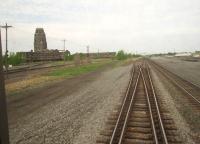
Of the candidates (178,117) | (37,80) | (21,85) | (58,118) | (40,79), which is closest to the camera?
(178,117)

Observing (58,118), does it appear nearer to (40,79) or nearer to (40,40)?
(40,79)

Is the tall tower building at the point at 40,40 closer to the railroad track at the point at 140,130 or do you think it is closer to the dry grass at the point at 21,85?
the dry grass at the point at 21,85

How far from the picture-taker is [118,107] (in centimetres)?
1530

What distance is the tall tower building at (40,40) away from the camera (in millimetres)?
170125

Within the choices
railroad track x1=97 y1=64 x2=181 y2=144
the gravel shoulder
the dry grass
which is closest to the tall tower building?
the dry grass

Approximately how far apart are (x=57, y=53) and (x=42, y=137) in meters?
132

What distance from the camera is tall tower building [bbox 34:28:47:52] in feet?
558

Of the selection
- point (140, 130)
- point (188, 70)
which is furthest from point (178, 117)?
point (188, 70)

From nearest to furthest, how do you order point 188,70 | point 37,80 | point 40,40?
1. point 37,80
2. point 188,70
3. point 40,40

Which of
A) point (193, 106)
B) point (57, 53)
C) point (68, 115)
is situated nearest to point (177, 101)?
point (193, 106)

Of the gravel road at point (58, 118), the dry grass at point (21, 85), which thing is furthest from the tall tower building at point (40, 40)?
the gravel road at point (58, 118)

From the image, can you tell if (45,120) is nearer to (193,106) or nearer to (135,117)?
(135,117)

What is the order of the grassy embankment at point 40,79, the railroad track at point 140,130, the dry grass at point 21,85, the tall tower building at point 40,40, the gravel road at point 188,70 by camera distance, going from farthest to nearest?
the tall tower building at point 40,40, the gravel road at point 188,70, the grassy embankment at point 40,79, the dry grass at point 21,85, the railroad track at point 140,130

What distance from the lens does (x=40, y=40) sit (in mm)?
172125
